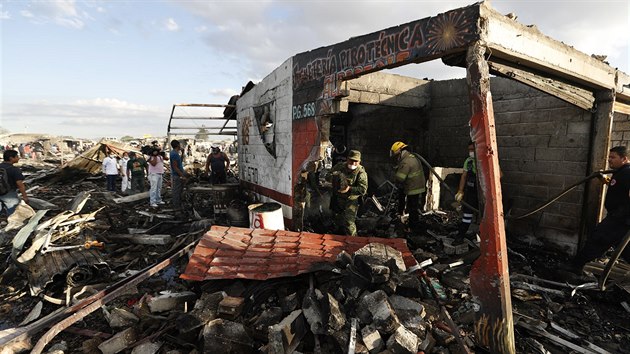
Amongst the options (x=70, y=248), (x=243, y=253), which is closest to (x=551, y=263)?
(x=243, y=253)

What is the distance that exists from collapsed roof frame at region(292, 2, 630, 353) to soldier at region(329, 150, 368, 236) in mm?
685

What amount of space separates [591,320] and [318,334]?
3461 millimetres

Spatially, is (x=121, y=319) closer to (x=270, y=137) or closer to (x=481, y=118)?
(x=481, y=118)

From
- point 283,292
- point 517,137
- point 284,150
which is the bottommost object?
point 283,292

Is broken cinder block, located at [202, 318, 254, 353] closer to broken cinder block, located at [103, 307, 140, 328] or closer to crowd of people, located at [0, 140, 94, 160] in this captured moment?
broken cinder block, located at [103, 307, 140, 328]

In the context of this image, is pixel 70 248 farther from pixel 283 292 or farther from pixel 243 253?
pixel 283 292

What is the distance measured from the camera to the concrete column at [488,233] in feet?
9.35

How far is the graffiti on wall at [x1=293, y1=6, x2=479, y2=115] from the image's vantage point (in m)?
3.18

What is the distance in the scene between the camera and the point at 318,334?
2840mm

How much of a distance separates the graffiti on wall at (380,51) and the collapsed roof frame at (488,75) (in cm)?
1

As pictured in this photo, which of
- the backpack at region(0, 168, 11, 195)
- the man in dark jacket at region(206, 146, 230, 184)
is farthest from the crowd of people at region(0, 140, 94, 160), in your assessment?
the backpack at region(0, 168, 11, 195)

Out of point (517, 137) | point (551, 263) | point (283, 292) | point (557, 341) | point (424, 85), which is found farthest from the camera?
point (424, 85)

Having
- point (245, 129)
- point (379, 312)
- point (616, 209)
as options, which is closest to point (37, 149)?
point (245, 129)

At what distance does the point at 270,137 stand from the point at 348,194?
2799 mm
